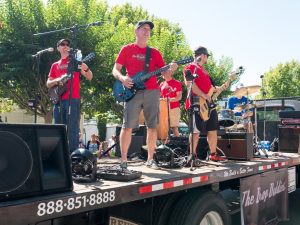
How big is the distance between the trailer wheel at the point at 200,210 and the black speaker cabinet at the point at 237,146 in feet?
4.92

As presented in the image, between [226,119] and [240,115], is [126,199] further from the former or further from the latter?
[240,115]

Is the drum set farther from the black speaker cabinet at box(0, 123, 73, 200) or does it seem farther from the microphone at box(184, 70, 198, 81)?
the black speaker cabinet at box(0, 123, 73, 200)

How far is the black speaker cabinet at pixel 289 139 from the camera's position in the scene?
6.09 meters

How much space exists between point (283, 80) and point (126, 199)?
35.8 m

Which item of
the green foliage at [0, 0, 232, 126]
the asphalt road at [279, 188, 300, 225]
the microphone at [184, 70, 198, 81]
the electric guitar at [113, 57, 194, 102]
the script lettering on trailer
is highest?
the green foliage at [0, 0, 232, 126]

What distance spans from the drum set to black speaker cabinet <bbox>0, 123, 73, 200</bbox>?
4.07 m

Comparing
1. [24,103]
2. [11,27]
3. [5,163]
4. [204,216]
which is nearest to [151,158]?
[204,216]

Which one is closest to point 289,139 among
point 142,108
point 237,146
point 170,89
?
point 237,146

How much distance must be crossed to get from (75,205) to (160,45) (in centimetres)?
1652

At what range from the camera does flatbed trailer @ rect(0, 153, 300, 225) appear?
6.41 ft

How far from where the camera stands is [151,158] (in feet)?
13.5

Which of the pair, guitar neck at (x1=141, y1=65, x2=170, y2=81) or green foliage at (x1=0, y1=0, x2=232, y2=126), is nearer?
guitar neck at (x1=141, y1=65, x2=170, y2=81)

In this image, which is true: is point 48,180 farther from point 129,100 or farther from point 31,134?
point 129,100

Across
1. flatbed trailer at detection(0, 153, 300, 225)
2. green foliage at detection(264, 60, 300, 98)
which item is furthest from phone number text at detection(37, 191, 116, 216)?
green foliage at detection(264, 60, 300, 98)
